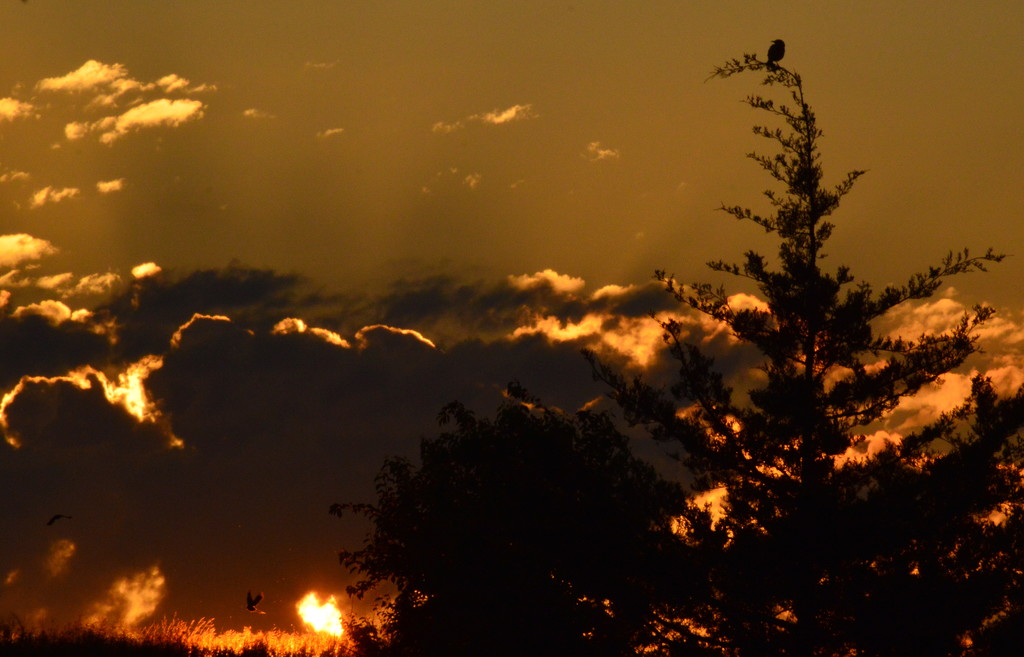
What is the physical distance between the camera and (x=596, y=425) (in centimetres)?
3002

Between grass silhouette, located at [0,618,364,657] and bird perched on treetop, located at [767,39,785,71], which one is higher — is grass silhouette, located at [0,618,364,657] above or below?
below

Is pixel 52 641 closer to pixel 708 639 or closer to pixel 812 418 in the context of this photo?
pixel 708 639

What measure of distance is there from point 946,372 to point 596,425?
8.64 meters

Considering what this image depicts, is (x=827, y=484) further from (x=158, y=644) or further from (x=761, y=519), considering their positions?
(x=158, y=644)

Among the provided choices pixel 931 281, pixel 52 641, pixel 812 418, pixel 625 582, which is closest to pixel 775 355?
pixel 812 418

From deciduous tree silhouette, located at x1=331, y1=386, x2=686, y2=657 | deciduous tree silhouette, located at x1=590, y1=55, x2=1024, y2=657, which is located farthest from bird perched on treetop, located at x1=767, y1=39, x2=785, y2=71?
deciduous tree silhouette, located at x1=331, y1=386, x2=686, y2=657

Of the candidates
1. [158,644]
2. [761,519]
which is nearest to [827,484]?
[761,519]

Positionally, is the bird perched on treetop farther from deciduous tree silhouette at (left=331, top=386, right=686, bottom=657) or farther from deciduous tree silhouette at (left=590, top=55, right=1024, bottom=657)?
deciduous tree silhouette at (left=331, top=386, right=686, bottom=657)

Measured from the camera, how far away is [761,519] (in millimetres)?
26672

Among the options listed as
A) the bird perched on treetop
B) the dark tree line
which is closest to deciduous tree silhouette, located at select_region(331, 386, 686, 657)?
the dark tree line

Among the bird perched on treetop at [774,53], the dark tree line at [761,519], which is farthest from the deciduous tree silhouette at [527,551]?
the bird perched on treetop at [774,53]

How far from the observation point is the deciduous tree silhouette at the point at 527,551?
25.8 metres

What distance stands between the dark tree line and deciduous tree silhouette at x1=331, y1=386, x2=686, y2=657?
0.05 metres

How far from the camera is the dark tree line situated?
25656mm
